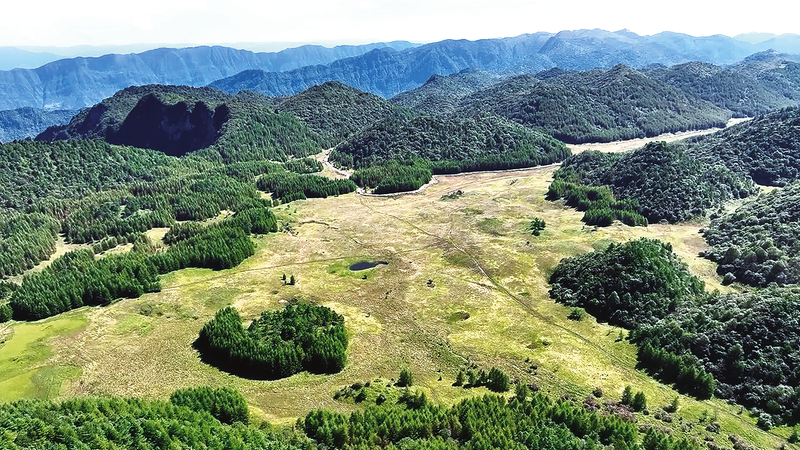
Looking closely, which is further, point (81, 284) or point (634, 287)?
point (81, 284)

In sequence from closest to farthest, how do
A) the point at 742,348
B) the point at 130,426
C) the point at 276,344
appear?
the point at 130,426
the point at 742,348
the point at 276,344

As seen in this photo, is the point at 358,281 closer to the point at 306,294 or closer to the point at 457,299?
the point at 306,294

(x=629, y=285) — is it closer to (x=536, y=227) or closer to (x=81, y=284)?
(x=536, y=227)

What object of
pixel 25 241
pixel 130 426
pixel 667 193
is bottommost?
pixel 25 241

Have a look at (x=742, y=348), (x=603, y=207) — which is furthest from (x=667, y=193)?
(x=742, y=348)

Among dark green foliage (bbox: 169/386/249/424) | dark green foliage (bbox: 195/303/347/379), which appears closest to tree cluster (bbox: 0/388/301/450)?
dark green foliage (bbox: 169/386/249/424)

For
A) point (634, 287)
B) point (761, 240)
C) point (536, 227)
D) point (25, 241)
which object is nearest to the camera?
point (634, 287)
